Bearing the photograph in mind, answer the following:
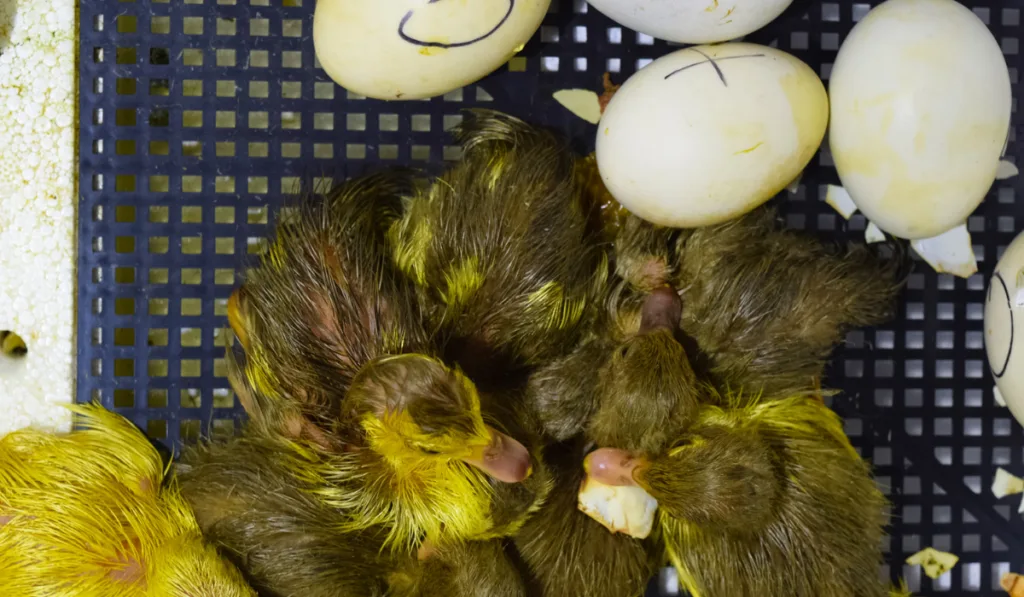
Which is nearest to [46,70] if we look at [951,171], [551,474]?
[551,474]

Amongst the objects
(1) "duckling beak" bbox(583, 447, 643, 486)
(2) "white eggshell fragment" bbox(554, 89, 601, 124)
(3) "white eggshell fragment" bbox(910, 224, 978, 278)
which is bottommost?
(1) "duckling beak" bbox(583, 447, 643, 486)

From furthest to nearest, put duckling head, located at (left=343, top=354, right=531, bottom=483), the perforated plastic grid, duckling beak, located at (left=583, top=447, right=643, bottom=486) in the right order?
the perforated plastic grid
duckling beak, located at (left=583, top=447, right=643, bottom=486)
duckling head, located at (left=343, top=354, right=531, bottom=483)

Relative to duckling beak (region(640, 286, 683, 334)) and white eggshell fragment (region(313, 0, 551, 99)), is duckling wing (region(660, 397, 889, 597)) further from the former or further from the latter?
white eggshell fragment (region(313, 0, 551, 99))

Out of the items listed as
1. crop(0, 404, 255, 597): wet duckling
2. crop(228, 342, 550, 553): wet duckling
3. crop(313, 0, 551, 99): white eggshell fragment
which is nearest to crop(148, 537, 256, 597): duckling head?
crop(0, 404, 255, 597): wet duckling

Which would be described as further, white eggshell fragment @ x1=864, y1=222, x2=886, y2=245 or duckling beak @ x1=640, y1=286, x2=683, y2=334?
white eggshell fragment @ x1=864, y1=222, x2=886, y2=245

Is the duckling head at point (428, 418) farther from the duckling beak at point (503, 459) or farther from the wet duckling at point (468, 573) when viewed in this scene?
the wet duckling at point (468, 573)

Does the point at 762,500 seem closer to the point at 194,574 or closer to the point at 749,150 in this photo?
the point at 749,150

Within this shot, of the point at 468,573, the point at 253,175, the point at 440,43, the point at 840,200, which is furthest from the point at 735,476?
the point at 253,175

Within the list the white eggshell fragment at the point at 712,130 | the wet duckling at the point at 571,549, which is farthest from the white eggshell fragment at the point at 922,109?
the wet duckling at the point at 571,549
